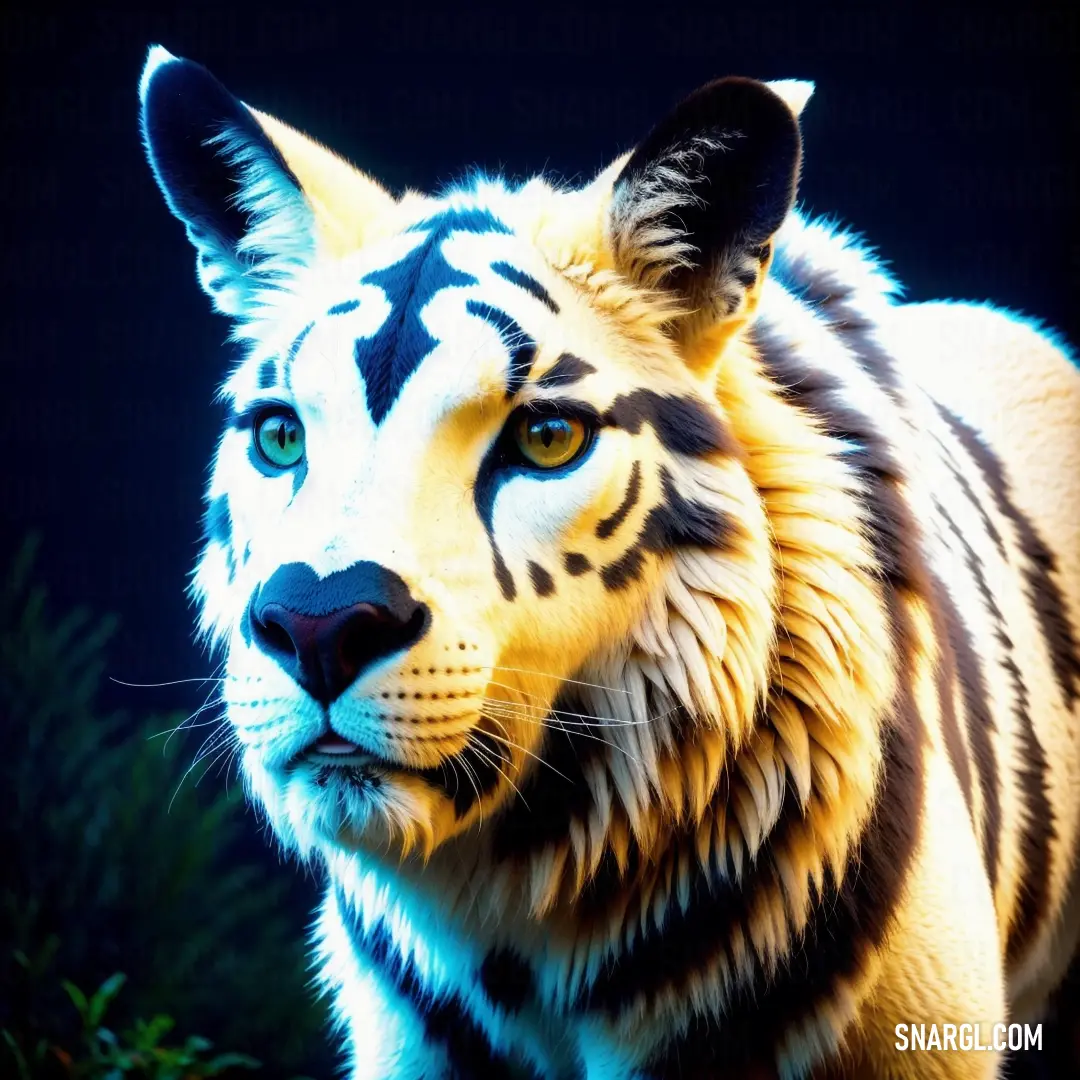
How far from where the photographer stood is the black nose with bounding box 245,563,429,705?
123cm

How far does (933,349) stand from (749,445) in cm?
88

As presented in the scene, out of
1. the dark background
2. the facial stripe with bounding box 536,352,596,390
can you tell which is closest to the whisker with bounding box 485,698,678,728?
the facial stripe with bounding box 536,352,596,390

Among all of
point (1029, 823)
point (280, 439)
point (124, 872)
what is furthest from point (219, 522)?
point (124, 872)

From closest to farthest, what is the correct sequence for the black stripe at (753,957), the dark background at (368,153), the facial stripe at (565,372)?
1. the facial stripe at (565,372)
2. the black stripe at (753,957)
3. the dark background at (368,153)

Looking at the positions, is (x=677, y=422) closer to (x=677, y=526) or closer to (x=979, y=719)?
(x=677, y=526)

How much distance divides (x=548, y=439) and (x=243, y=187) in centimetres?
59

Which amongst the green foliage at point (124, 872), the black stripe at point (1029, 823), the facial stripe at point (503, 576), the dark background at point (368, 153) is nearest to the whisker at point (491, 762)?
the facial stripe at point (503, 576)

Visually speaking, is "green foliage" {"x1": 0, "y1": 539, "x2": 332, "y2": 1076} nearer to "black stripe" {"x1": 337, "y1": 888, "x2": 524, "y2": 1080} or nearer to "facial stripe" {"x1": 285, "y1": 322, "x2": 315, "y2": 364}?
"black stripe" {"x1": 337, "y1": 888, "x2": 524, "y2": 1080}

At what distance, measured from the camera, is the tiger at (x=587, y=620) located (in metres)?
1.35

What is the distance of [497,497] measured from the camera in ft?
4.62

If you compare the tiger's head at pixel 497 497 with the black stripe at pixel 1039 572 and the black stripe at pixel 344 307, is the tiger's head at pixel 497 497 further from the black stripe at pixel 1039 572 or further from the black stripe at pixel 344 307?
the black stripe at pixel 1039 572

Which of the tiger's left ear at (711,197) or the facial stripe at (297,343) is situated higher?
the tiger's left ear at (711,197)

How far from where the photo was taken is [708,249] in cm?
155

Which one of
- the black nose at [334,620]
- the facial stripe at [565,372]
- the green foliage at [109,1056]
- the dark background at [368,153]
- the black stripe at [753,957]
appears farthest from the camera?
the dark background at [368,153]
